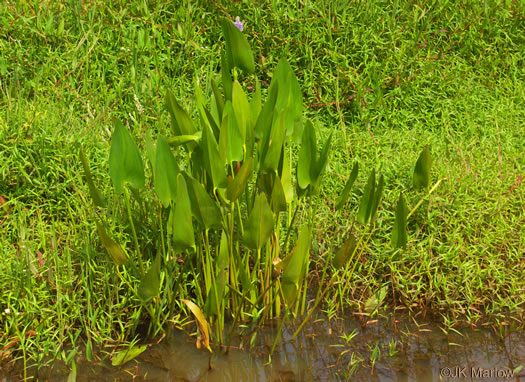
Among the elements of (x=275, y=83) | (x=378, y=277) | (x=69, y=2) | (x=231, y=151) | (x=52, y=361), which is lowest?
(x=52, y=361)

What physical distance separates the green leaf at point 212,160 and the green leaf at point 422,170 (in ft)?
2.33

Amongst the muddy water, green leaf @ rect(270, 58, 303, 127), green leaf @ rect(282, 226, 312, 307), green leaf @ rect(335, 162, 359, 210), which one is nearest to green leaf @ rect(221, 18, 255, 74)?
green leaf @ rect(270, 58, 303, 127)

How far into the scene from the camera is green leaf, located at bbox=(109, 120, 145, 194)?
7.02 ft

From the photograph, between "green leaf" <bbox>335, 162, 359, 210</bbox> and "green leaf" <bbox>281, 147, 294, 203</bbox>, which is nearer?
"green leaf" <bbox>335, 162, 359, 210</bbox>

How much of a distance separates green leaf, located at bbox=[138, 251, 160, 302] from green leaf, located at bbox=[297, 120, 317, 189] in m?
0.56

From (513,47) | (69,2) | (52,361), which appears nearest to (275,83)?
(52,361)

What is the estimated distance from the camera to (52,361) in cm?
244

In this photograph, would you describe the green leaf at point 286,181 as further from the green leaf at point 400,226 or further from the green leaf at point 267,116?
the green leaf at point 400,226

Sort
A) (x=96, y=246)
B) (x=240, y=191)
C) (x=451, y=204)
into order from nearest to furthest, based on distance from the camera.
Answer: (x=240, y=191) < (x=96, y=246) < (x=451, y=204)

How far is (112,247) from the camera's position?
223cm

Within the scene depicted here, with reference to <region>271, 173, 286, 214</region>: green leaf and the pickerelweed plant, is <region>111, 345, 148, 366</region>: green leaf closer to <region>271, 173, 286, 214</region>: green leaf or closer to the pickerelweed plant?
the pickerelweed plant

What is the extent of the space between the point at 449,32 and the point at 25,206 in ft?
8.75

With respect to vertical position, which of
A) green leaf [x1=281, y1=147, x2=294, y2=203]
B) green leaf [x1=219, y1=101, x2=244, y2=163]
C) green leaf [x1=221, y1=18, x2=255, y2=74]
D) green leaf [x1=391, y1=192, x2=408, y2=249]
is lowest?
green leaf [x1=391, y1=192, x2=408, y2=249]

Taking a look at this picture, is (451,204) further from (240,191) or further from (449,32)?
(449,32)
